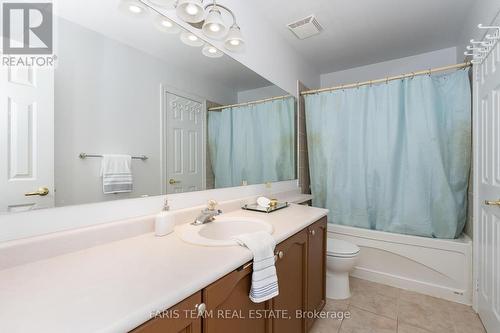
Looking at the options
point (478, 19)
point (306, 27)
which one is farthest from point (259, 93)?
point (478, 19)

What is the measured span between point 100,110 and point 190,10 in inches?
27.1

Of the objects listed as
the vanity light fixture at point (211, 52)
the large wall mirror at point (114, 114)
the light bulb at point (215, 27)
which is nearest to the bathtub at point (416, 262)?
the large wall mirror at point (114, 114)

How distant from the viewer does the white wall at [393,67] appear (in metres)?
2.49

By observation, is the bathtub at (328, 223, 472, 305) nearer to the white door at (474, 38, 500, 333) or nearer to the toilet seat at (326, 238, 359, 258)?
the white door at (474, 38, 500, 333)

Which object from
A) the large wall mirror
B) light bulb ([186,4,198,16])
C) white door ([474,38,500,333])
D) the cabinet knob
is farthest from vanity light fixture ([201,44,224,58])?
white door ([474,38,500,333])

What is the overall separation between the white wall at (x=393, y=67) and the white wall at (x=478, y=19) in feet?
0.78

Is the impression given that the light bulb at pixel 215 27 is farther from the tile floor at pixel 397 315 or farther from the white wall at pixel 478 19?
the tile floor at pixel 397 315

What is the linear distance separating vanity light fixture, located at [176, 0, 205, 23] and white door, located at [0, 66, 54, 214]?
68 cm

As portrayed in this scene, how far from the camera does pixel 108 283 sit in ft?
1.93

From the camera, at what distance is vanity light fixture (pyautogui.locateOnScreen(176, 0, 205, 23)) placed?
1.13 meters

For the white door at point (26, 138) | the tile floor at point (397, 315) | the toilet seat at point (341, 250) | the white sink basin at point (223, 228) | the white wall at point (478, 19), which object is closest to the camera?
the white door at point (26, 138)

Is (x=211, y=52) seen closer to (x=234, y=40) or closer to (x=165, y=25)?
(x=234, y=40)

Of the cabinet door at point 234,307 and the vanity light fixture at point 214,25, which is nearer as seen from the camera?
the cabinet door at point 234,307

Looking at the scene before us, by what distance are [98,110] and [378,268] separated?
2.49 m
